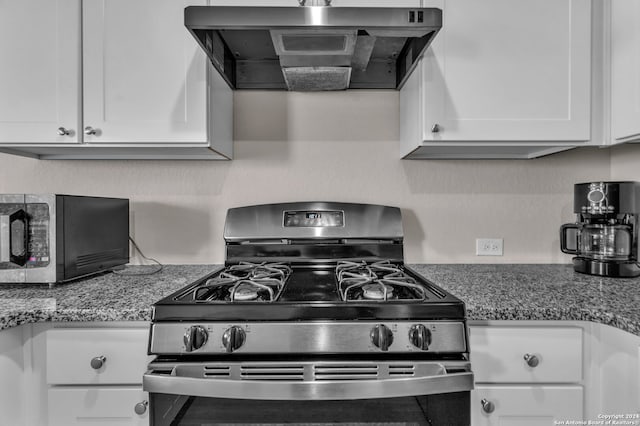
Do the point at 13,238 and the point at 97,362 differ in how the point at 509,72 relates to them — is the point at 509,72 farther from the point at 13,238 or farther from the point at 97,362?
the point at 13,238

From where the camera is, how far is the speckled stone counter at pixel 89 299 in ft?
3.27

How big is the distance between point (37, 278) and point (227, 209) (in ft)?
2.49

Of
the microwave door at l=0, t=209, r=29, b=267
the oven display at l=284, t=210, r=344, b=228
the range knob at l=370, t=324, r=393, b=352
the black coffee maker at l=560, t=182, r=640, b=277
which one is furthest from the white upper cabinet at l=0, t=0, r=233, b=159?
the black coffee maker at l=560, t=182, r=640, b=277

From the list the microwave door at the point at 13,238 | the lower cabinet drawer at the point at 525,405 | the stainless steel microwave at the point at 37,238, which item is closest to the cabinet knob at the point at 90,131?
the stainless steel microwave at the point at 37,238

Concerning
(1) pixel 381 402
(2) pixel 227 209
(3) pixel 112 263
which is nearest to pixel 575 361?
(1) pixel 381 402

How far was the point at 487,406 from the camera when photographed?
3.33ft

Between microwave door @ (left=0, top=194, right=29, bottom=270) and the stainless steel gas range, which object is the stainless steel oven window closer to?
the stainless steel gas range

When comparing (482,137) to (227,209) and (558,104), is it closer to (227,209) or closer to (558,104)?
(558,104)

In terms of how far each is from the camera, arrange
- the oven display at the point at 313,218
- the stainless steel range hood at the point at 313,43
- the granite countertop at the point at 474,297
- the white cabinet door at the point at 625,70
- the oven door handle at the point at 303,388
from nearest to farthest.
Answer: the oven door handle at the point at 303,388, the granite countertop at the point at 474,297, the stainless steel range hood at the point at 313,43, the white cabinet door at the point at 625,70, the oven display at the point at 313,218

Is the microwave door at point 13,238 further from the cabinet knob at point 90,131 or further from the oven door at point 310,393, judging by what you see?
the oven door at point 310,393

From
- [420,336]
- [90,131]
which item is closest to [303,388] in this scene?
[420,336]

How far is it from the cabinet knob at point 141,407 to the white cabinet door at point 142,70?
2.92 feet

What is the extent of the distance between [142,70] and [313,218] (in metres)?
0.90

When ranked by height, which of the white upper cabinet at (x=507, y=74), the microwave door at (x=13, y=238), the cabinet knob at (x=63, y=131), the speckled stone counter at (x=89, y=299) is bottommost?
the speckled stone counter at (x=89, y=299)
